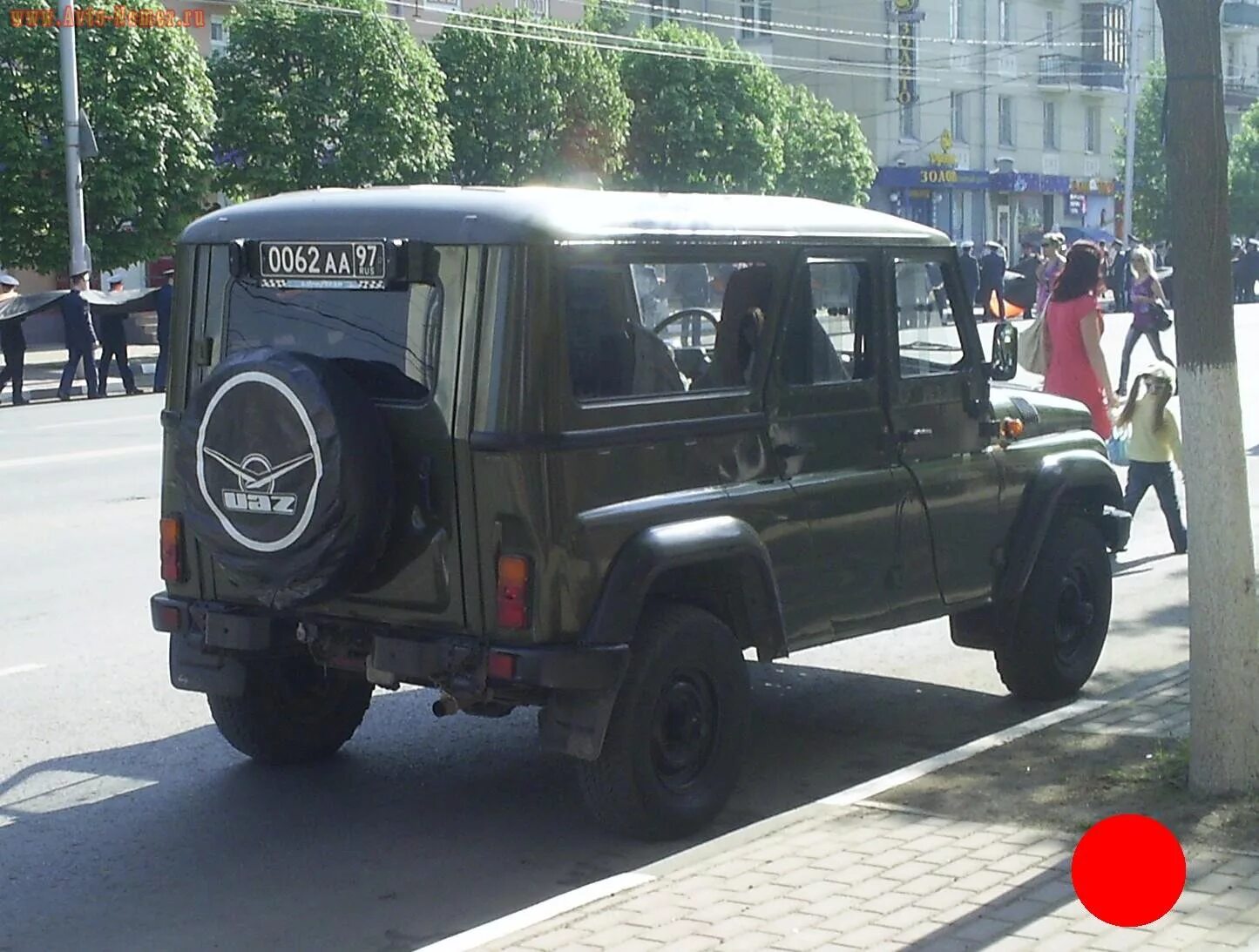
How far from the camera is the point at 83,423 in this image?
20.4 metres

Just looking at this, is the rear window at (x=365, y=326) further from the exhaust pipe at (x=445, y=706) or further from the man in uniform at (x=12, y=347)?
the man in uniform at (x=12, y=347)

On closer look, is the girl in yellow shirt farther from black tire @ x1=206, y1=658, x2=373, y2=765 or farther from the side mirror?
black tire @ x1=206, y1=658, x2=373, y2=765

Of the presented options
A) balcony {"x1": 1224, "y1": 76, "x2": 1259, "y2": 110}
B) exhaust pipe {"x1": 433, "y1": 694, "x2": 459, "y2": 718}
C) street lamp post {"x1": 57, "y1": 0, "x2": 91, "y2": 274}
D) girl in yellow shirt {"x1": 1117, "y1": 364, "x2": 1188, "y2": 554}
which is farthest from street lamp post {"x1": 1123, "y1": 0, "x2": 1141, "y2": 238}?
exhaust pipe {"x1": 433, "y1": 694, "x2": 459, "y2": 718}

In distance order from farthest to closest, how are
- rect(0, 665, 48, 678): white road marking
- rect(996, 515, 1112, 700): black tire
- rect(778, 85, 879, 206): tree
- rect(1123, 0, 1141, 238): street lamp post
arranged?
rect(1123, 0, 1141, 238): street lamp post → rect(778, 85, 879, 206): tree → rect(0, 665, 48, 678): white road marking → rect(996, 515, 1112, 700): black tire

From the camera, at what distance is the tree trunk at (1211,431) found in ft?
19.9

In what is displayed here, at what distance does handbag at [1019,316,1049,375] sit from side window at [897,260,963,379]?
12.8ft

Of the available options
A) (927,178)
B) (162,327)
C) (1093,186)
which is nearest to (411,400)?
(162,327)

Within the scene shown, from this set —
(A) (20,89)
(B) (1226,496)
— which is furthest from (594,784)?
(A) (20,89)

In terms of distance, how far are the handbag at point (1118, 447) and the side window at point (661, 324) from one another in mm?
6116

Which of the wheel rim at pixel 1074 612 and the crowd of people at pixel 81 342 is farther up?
the crowd of people at pixel 81 342

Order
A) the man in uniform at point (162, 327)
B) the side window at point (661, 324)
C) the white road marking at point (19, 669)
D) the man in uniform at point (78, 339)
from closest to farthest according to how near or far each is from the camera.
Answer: the side window at point (661, 324), the white road marking at point (19, 669), the man in uniform at point (162, 327), the man in uniform at point (78, 339)

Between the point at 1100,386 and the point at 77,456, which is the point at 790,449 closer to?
the point at 1100,386

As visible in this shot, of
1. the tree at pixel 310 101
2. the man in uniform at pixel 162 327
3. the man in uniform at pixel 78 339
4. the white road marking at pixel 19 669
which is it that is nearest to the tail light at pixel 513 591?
the white road marking at pixel 19 669

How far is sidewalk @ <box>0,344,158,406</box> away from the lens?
2630 centimetres
